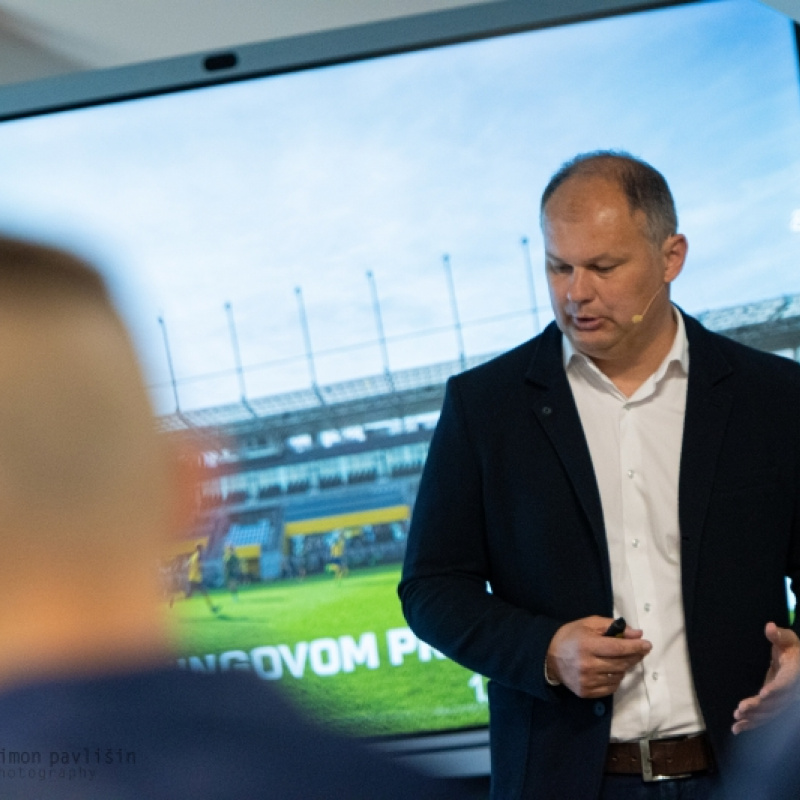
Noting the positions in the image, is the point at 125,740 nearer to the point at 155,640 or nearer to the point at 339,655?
the point at 155,640

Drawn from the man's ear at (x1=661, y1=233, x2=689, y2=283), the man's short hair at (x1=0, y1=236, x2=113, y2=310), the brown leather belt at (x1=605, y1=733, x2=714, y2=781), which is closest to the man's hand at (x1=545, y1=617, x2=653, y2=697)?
the brown leather belt at (x1=605, y1=733, x2=714, y2=781)

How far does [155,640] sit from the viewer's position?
2504 mm

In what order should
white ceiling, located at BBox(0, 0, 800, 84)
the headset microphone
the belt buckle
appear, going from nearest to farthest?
the belt buckle
the headset microphone
white ceiling, located at BBox(0, 0, 800, 84)

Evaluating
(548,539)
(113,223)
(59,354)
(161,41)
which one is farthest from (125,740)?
(161,41)

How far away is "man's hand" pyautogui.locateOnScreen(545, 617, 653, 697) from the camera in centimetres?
132

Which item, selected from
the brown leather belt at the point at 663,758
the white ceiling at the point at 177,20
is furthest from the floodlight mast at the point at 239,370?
the brown leather belt at the point at 663,758

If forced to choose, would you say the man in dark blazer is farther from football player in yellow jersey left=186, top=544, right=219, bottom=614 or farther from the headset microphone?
football player in yellow jersey left=186, top=544, right=219, bottom=614

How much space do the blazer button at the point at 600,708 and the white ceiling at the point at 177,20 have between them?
1807mm

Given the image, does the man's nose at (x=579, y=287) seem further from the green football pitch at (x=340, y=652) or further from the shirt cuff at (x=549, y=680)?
the green football pitch at (x=340, y=652)

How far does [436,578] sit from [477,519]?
0.11 m

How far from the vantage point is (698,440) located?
1.52 m

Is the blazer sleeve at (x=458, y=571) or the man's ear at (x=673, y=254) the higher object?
the man's ear at (x=673, y=254)

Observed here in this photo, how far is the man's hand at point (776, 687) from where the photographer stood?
4.43ft

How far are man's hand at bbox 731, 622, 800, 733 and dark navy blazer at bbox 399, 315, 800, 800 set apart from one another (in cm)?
7
